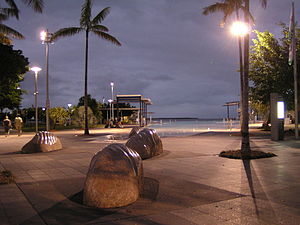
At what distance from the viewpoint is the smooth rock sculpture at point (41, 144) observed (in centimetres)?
1431

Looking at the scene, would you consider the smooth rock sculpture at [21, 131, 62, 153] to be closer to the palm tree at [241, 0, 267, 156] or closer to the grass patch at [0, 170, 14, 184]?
the grass patch at [0, 170, 14, 184]

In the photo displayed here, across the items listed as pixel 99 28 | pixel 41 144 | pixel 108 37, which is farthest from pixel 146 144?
pixel 99 28

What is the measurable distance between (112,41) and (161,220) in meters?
22.7

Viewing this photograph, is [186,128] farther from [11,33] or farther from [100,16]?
[11,33]

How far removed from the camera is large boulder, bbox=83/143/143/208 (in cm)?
566

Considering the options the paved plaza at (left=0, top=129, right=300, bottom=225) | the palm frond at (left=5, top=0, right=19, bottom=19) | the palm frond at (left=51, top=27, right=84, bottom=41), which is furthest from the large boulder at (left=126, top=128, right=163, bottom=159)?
the palm frond at (left=51, top=27, right=84, bottom=41)

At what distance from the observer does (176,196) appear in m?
6.43

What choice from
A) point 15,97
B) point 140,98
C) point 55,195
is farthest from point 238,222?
point 140,98

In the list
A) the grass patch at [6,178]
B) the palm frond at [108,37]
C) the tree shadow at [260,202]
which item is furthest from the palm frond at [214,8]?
the grass patch at [6,178]

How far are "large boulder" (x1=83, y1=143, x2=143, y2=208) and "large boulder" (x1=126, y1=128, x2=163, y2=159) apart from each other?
237 inches

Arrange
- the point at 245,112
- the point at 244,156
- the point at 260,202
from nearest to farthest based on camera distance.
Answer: the point at 260,202 < the point at 244,156 < the point at 245,112

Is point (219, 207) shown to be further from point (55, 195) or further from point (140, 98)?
point (140, 98)

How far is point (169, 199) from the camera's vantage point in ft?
20.4

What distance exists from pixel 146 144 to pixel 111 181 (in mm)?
6574
